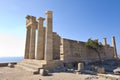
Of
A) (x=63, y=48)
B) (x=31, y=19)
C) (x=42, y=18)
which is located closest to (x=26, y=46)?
(x=31, y=19)

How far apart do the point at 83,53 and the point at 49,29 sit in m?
8.40

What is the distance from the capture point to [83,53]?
65.1 feet

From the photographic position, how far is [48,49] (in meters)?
14.4

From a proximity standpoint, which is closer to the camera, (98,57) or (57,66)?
(57,66)

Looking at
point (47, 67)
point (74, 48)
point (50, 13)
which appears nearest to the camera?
point (47, 67)

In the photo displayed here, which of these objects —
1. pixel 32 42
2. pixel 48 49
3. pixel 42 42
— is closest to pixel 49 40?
pixel 48 49

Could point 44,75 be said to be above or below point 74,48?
below

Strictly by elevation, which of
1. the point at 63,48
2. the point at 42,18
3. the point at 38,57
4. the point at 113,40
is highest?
the point at 42,18

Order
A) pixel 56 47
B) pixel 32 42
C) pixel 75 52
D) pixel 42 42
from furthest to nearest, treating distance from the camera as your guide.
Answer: pixel 56 47, pixel 32 42, pixel 75 52, pixel 42 42

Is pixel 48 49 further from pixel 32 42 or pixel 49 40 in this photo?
pixel 32 42

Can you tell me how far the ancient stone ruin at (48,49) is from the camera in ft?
47.0

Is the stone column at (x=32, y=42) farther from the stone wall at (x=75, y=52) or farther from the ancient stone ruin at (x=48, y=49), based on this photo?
the stone wall at (x=75, y=52)

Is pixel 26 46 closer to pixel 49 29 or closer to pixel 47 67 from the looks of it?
pixel 49 29

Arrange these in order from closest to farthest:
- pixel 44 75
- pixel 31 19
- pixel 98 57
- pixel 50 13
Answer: pixel 44 75 < pixel 50 13 < pixel 31 19 < pixel 98 57
